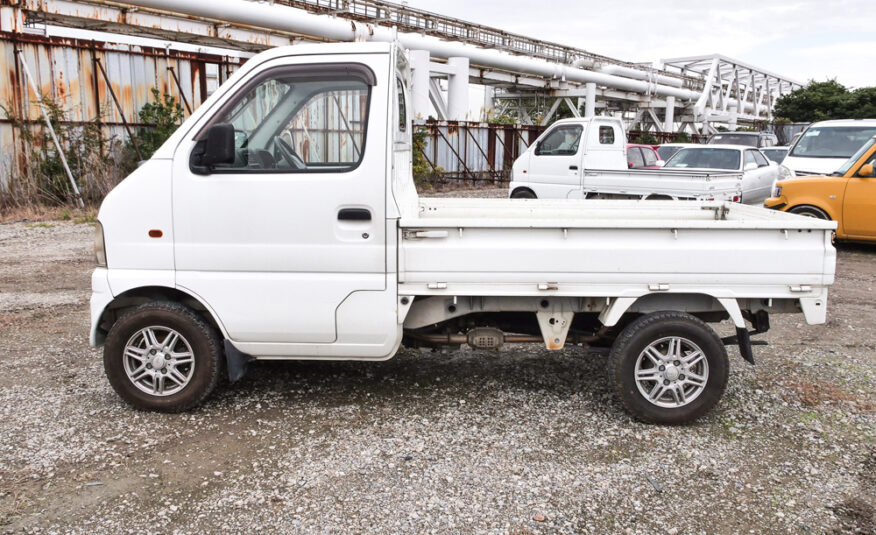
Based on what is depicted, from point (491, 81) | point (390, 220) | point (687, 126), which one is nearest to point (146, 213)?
point (390, 220)

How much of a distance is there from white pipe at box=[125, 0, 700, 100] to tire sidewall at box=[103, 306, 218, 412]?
41.1ft

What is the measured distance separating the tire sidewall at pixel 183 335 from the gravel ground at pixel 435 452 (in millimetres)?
122

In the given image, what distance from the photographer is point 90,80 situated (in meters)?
13.5

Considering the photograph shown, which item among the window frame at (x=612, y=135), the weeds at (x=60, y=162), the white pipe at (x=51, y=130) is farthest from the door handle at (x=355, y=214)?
the white pipe at (x=51, y=130)

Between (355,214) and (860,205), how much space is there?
29.3 ft

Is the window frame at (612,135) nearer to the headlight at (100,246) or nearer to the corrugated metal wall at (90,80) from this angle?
the corrugated metal wall at (90,80)

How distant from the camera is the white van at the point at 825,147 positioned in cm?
1291

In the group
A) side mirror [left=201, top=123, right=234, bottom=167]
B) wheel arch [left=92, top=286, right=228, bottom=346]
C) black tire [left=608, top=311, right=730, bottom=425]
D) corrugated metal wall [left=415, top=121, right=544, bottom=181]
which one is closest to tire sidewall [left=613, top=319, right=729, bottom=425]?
black tire [left=608, top=311, right=730, bottom=425]

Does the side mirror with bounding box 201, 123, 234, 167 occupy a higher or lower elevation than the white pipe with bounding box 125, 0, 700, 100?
lower

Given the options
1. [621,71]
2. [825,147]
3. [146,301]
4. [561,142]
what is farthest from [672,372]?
[621,71]

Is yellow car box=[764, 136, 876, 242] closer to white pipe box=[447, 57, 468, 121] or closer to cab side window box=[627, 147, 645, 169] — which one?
cab side window box=[627, 147, 645, 169]

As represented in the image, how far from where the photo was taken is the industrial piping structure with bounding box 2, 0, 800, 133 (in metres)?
15.6

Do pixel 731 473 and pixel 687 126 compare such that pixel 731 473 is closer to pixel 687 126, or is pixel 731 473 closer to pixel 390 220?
pixel 390 220

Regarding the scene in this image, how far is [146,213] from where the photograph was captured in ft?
13.3
